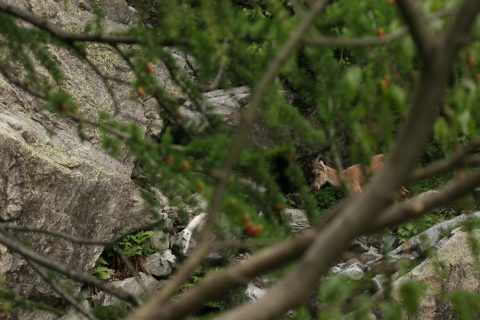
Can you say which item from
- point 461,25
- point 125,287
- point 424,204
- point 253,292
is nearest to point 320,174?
point 253,292

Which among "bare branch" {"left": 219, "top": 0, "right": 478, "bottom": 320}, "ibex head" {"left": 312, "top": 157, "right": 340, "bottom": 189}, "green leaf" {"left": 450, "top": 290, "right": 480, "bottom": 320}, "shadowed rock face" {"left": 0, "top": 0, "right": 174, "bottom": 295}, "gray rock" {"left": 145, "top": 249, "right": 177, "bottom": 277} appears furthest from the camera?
"ibex head" {"left": 312, "top": 157, "right": 340, "bottom": 189}

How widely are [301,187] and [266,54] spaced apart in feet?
1.68

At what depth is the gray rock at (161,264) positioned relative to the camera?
11.0 metres

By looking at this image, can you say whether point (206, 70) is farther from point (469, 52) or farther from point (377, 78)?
point (469, 52)

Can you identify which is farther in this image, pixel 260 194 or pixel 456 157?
pixel 260 194

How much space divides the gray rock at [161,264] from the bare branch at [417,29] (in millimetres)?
9880

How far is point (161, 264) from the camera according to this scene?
1101 centimetres

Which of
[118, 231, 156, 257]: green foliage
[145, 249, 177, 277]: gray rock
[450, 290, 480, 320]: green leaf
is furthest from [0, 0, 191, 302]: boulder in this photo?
[450, 290, 480, 320]: green leaf

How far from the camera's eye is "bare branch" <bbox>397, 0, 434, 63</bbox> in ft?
4.23

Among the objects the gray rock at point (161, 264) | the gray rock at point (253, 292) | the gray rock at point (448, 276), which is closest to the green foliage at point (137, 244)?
the gray rock at point (161, 264)

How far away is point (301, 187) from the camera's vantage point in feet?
8.39

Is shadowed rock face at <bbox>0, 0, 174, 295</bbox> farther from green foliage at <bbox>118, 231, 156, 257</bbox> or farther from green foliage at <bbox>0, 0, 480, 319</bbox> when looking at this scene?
green foliage at <bbox>0, 0, 480, 319</bbox>

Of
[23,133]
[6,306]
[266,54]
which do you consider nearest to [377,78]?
[266,54]

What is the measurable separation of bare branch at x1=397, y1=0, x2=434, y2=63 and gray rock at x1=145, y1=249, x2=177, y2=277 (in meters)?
9.88
